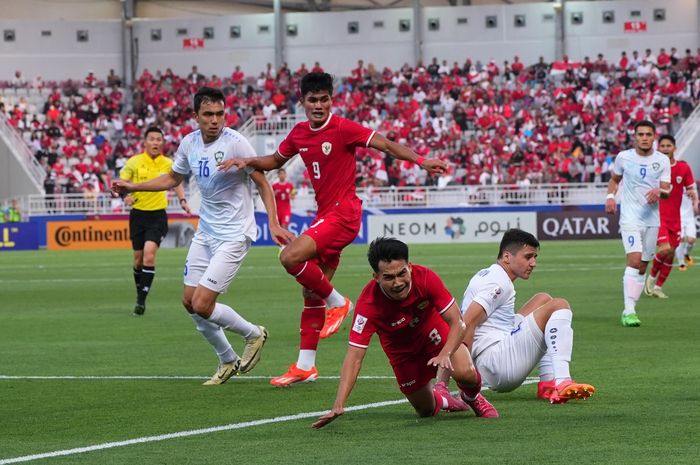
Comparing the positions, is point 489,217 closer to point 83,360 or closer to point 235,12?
point 235,12

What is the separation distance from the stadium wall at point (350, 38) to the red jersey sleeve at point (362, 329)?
53.3 meters

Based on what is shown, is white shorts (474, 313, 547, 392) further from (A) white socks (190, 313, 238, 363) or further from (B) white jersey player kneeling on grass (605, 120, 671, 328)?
(B) white jersey player kneeling on grass (605, 120, 671, 328)

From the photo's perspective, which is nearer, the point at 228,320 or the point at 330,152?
the point at 330,152

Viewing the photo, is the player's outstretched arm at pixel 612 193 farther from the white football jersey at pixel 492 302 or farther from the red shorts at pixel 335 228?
the white football jersey at pixel 492 302

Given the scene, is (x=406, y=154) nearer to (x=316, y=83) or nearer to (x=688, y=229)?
(x=316, y=83)

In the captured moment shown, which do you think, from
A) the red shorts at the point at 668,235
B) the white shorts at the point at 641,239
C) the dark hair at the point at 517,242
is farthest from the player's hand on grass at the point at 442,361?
the red shorts at the point at 668,235

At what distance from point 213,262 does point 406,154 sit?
204cm

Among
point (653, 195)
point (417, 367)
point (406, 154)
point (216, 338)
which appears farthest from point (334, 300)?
point (653, 195)

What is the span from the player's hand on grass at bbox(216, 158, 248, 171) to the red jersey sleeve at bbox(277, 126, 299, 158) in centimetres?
35

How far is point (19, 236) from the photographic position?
4550cm

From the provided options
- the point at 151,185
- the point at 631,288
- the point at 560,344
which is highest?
the point at 151,185

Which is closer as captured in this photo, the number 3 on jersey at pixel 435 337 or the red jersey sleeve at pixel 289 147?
the number 3 on jersey at pixel 435 337

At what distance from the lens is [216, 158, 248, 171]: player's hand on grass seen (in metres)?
11.0

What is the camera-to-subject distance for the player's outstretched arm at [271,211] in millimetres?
11055
